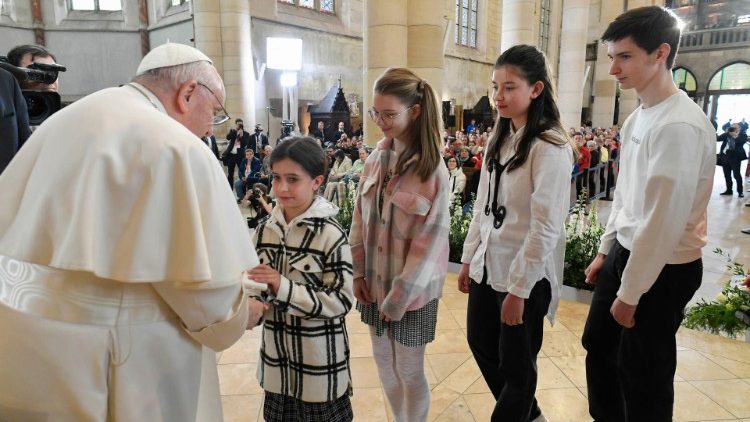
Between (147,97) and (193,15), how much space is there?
13.8 metres

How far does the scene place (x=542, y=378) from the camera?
296 cm

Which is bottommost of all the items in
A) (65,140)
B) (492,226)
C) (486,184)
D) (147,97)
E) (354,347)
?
(354,347)

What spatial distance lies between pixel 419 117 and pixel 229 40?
12781 millimetres

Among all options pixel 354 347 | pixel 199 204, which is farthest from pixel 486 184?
pixel 354 347

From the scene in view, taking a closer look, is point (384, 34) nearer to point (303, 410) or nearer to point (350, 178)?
point (350, 178)

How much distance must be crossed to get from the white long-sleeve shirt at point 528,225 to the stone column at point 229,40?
40.8 feet

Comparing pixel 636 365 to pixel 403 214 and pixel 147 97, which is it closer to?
pixel 403 214

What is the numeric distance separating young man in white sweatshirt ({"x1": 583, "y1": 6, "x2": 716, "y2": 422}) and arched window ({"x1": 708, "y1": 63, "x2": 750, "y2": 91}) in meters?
29.5

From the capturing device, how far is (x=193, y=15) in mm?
13258

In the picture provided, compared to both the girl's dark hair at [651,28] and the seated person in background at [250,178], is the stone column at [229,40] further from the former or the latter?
the girl's dark hair at [651,28]

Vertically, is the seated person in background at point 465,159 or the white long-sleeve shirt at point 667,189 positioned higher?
the white long-sleeve shirt at point 667,189

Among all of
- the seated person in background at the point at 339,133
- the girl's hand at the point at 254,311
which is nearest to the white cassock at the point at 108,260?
the girl's hand at the point at 254,311

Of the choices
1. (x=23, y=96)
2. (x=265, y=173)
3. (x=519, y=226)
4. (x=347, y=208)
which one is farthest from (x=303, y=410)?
(x=265, y=173)

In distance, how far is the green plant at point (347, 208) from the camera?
226 inches
